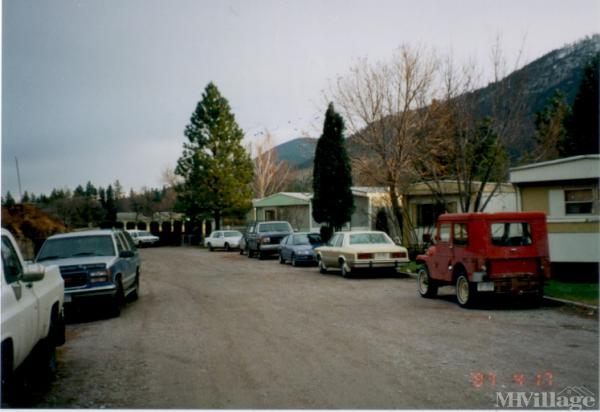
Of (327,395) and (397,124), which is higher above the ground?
(397,124)

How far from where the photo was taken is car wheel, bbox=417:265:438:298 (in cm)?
1367

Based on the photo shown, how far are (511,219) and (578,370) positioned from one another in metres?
5.23

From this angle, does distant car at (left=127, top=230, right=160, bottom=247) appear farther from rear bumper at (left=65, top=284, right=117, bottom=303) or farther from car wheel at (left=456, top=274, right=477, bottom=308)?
car wheel at (left=456, top=274, right=477, bottom=308)

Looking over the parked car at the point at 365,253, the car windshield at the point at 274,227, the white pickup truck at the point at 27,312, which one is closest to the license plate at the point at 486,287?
the parked car at the point at 365,253

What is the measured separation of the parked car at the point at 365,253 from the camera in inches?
714

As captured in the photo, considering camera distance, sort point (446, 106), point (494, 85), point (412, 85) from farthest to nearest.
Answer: point (412, 85)
point (446, 106)
point (494, 85)

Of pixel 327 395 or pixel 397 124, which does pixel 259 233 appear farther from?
pixel 327 395

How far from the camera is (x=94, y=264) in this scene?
11.8 m

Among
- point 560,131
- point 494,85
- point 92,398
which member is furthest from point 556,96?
point 92,398

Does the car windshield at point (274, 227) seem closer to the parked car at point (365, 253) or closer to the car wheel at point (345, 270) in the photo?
the parked car at point (365, 253)

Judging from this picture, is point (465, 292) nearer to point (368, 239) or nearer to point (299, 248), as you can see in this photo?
point (368, 239)

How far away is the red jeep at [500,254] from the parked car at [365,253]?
5759 mm

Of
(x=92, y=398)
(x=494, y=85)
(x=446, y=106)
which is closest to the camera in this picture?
(x=92, y=398)

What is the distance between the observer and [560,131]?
127 ft
